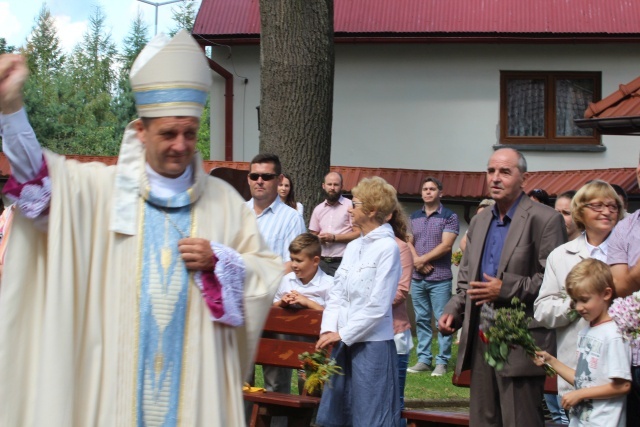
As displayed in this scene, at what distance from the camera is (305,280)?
790 cm

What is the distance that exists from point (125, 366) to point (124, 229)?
55 cm

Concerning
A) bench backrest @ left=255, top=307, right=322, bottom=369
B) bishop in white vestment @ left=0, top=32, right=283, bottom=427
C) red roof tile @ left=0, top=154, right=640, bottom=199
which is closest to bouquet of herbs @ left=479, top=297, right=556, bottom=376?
bench backrest @ left=255, top=307, right=322, bottom=369

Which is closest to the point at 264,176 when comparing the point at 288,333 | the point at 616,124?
the point at 288,333

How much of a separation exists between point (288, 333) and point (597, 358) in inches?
104

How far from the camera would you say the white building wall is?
19.6 metres

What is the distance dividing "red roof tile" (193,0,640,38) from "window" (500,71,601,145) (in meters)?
0.92

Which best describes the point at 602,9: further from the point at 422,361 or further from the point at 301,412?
the point at 301,412

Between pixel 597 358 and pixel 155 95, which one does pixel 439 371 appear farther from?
pixel 155 95

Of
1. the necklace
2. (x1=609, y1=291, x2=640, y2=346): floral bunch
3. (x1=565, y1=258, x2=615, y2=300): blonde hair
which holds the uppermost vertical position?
the necklace

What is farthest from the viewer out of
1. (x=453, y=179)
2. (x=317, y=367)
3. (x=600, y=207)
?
(x=453, y=179)

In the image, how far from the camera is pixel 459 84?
64.3 ft

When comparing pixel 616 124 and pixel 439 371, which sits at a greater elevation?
pixel 616 124

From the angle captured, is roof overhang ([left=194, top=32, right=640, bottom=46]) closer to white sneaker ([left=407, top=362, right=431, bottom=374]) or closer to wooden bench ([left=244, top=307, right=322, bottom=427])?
white sneaker ([left=407, top=362, right=431, bottom=374])

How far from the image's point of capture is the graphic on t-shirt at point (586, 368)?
5840 mm
